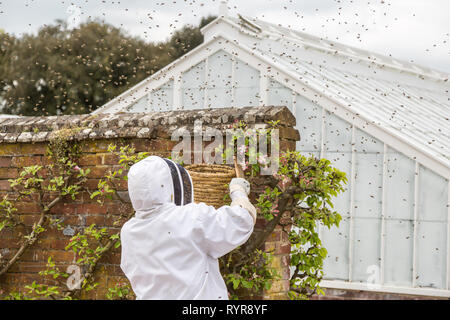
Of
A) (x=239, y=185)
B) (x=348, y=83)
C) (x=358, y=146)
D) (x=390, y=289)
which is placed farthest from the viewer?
(x=348, y=83)

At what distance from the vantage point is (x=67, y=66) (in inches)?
955

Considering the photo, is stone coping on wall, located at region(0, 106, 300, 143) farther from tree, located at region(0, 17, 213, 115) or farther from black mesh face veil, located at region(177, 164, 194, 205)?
tree, located at region(0, 17, 213, 115)

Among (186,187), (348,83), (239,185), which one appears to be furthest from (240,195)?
(348,83)

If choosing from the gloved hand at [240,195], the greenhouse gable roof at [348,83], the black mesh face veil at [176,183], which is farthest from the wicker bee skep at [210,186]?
the greenhouse gable roof at [348,83]

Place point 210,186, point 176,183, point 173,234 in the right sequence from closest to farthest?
point 173,234, point 176,183, point 210,186

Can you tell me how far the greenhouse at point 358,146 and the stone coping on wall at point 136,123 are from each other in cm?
406

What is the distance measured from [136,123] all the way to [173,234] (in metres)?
1.63

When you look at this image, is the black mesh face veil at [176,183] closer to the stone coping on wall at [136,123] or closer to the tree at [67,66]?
the stone coping on wall at [136,123]

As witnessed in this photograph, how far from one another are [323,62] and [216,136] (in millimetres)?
7988

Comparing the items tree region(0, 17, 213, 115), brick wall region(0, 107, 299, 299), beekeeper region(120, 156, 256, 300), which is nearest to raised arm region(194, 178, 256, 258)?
beekeeper region(120, 156, 256, 300)

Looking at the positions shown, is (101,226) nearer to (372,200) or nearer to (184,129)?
(184,129)

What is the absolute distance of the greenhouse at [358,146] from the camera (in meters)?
7.65

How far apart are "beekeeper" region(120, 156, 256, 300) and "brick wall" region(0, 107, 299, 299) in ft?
3.14

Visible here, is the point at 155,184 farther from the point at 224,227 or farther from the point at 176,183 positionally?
the point at 224,227
